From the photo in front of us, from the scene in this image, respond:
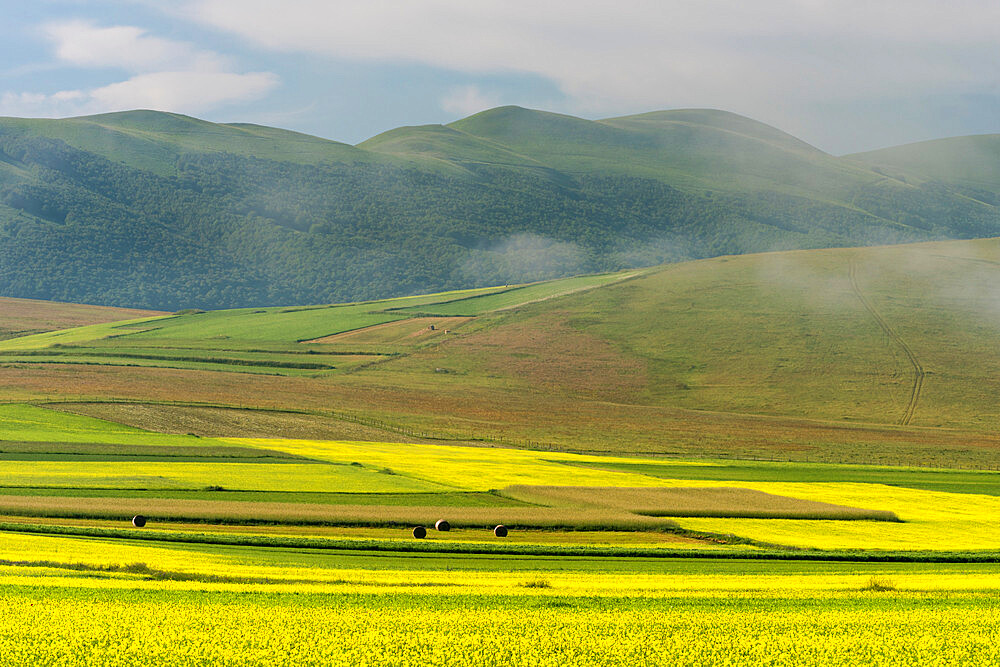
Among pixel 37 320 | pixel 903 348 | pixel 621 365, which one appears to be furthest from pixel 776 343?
pixel 37 320

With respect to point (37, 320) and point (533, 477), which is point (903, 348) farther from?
point (37, 320)

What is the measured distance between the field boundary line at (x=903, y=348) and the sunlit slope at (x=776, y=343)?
0.96ft

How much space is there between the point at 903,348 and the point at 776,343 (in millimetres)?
16648

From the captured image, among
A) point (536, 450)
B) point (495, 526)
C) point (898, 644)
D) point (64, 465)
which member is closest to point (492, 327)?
point (536, 450)

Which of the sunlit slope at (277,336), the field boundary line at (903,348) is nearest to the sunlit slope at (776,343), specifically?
the field boundary line at (903,348)

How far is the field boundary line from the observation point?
108m

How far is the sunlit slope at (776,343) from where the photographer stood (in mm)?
114750

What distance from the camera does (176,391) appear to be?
100m

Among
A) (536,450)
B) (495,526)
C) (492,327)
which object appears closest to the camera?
(495,526)

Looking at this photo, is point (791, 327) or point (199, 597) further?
point (791, 327)

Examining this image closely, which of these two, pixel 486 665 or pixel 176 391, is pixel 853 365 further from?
pixel 486 665

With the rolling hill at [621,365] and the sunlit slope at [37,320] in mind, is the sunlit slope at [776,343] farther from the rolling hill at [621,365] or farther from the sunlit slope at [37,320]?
the sunlit slope at [37,320]

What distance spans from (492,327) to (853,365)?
53676 millimetres

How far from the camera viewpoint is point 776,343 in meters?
133
